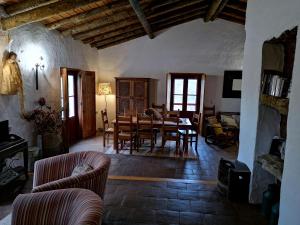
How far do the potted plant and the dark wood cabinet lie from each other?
2.81 meters

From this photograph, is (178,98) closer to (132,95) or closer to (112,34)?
(132,95)

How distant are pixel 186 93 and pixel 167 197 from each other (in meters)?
4.80

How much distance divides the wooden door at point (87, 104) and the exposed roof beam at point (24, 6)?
2.98 meters

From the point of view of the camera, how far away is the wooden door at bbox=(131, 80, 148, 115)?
7352 millimetres

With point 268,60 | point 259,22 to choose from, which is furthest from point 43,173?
point 259,22

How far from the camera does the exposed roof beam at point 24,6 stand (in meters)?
3.53

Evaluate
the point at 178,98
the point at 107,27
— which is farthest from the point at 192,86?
the point at 107,27

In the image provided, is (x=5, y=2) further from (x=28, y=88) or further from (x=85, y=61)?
(x=85, y=61)

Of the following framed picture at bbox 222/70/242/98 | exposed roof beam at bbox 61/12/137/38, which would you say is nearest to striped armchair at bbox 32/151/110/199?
exposed roof beam at bbox 61/12/137/38

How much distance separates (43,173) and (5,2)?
260cm

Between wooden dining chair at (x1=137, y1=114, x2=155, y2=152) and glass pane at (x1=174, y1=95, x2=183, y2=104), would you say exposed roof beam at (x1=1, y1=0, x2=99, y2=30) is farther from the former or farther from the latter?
glass pane at (x1=174, y1=95, x2=183, y2=104)

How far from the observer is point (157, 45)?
764 centimetres

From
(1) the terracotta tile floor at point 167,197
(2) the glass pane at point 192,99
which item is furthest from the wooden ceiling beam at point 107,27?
(1) the terracotta tile floor at point 167,197

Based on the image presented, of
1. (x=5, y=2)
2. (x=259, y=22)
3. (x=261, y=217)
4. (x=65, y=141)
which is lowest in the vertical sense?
(x=261, y=217)
